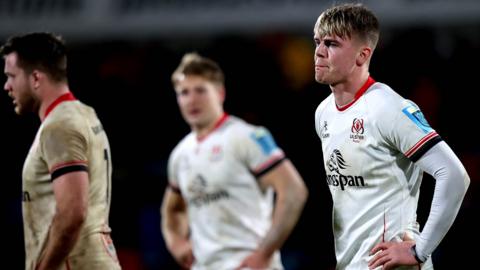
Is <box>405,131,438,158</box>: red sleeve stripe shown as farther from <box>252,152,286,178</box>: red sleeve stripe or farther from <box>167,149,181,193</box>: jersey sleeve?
<box>167,149,181,193</box>: jersey sleeve

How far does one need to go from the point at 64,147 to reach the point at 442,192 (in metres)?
1.73

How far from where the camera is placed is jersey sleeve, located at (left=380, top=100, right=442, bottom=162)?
3.26m

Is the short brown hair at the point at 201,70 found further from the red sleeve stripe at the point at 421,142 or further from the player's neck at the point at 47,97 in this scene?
the red sleeve stripe at the point at 421,142

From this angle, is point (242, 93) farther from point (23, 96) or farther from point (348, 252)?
point (348, 252)

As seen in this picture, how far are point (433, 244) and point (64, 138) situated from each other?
175 centimetres

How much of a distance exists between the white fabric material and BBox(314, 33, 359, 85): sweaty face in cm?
51

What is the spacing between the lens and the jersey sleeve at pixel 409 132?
3262 millimetres

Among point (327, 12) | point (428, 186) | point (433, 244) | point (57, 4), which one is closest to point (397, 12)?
point (428, 186)

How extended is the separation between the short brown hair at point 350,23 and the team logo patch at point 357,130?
0.33m

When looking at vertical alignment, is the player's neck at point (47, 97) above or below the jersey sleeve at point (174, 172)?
above

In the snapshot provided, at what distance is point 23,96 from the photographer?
13.9 ft

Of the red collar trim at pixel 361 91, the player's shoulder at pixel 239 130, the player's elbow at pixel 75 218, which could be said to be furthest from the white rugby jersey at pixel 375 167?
the player's shoulder at pixel 239 130

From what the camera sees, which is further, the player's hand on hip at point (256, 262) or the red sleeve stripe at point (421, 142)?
the player's hand on hip at point (256, 262)

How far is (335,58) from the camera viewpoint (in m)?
3.50
